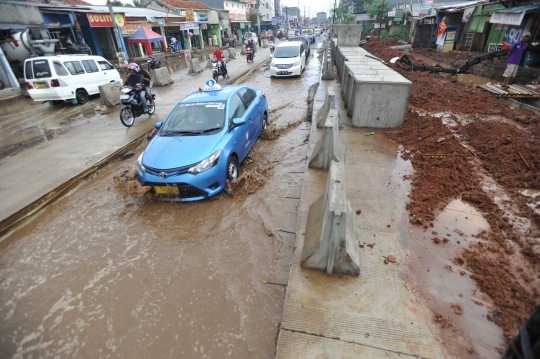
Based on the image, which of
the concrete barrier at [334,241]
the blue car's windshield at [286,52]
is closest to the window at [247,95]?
the concrete barrier at [334,241]

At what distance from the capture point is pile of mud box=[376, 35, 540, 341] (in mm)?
2742

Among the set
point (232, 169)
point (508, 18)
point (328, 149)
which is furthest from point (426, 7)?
point (232, 169)

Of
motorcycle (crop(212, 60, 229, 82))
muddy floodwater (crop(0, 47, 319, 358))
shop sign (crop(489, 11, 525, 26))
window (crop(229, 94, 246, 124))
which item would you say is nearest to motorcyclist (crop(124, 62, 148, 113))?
muddy floodwater (crop(0, 47, 319, 358))

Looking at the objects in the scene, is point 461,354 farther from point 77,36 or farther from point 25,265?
point 77,36

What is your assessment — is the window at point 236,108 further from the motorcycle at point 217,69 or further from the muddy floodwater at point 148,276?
the motorcycle at point 217,69

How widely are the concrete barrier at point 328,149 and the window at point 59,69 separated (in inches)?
415

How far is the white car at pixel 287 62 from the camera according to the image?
47.6 ft

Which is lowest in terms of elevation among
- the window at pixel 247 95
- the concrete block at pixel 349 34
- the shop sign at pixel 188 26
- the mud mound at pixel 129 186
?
the mud mound at pixel 129 186

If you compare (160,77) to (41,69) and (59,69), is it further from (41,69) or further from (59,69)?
(41,69)

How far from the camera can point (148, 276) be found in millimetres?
3557

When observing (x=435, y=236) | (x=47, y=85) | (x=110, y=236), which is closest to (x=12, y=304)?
(x=110, y=236)

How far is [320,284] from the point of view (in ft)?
9.43

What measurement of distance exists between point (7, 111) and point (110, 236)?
1125 centimetres

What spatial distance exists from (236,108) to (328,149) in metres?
2.19
